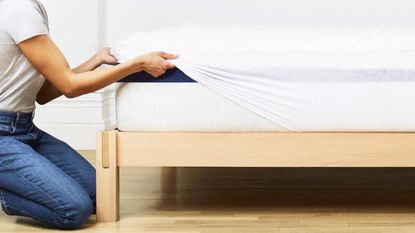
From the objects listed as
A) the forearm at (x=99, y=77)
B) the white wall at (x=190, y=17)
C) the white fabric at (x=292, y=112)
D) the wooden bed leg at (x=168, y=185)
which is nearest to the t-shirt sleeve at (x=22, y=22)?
the forearm at (x=99, y=77)

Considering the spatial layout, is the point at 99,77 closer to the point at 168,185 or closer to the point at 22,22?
the point at 22,22

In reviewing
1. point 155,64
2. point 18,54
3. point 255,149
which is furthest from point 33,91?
point 255,149

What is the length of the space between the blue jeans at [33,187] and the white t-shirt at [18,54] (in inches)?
1.8

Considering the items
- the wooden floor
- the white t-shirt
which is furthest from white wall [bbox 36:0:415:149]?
the white t-shirt

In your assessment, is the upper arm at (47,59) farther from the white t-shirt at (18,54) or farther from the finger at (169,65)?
the finger at (169,65)

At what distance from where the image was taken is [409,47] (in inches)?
84.6

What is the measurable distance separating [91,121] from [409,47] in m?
1.73

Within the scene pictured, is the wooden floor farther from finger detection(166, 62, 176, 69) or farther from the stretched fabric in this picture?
finger detection(166, 62, 176, 69)

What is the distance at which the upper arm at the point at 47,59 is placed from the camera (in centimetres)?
203

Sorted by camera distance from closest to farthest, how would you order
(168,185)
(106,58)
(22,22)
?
(22,22), (106,58), (168,185)

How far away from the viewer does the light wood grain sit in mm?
→ 2094

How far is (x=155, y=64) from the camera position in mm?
2035

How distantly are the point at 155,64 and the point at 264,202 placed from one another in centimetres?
59

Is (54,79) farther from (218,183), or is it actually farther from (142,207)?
(218,183)
